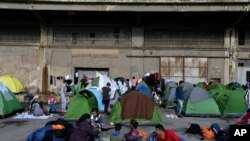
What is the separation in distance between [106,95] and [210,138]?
6.93 metres

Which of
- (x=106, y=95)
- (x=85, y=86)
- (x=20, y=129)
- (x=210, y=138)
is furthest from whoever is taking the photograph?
(x=85, y=86)

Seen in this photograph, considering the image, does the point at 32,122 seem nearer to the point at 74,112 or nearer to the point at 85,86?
the point at 74,112

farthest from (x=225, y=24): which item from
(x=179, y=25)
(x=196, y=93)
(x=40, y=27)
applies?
(x=40, y=27)

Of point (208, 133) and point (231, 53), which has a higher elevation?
point (231, 53)

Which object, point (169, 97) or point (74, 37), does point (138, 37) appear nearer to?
point (74, 37)

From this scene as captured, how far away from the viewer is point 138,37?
27734 millimetres

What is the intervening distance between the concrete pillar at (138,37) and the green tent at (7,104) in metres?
9.57

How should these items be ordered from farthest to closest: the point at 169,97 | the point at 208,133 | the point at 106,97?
the point at 169,97
the point at 106,97
the point at 208,133

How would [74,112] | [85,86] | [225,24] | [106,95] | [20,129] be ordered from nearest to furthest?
[20,129] < [74,112] < [106,95] < [85,86] < [225,24]

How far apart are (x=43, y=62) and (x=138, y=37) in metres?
6.30

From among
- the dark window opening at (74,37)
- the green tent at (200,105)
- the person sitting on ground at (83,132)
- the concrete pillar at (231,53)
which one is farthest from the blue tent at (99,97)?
the concrete pillar at (231,53)

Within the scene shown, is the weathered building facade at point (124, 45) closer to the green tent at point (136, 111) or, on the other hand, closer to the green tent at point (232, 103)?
the green tent at point (232, 103)

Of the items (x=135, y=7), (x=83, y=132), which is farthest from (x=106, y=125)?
(x=135, y=7)

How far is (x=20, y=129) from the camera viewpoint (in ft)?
52.8
